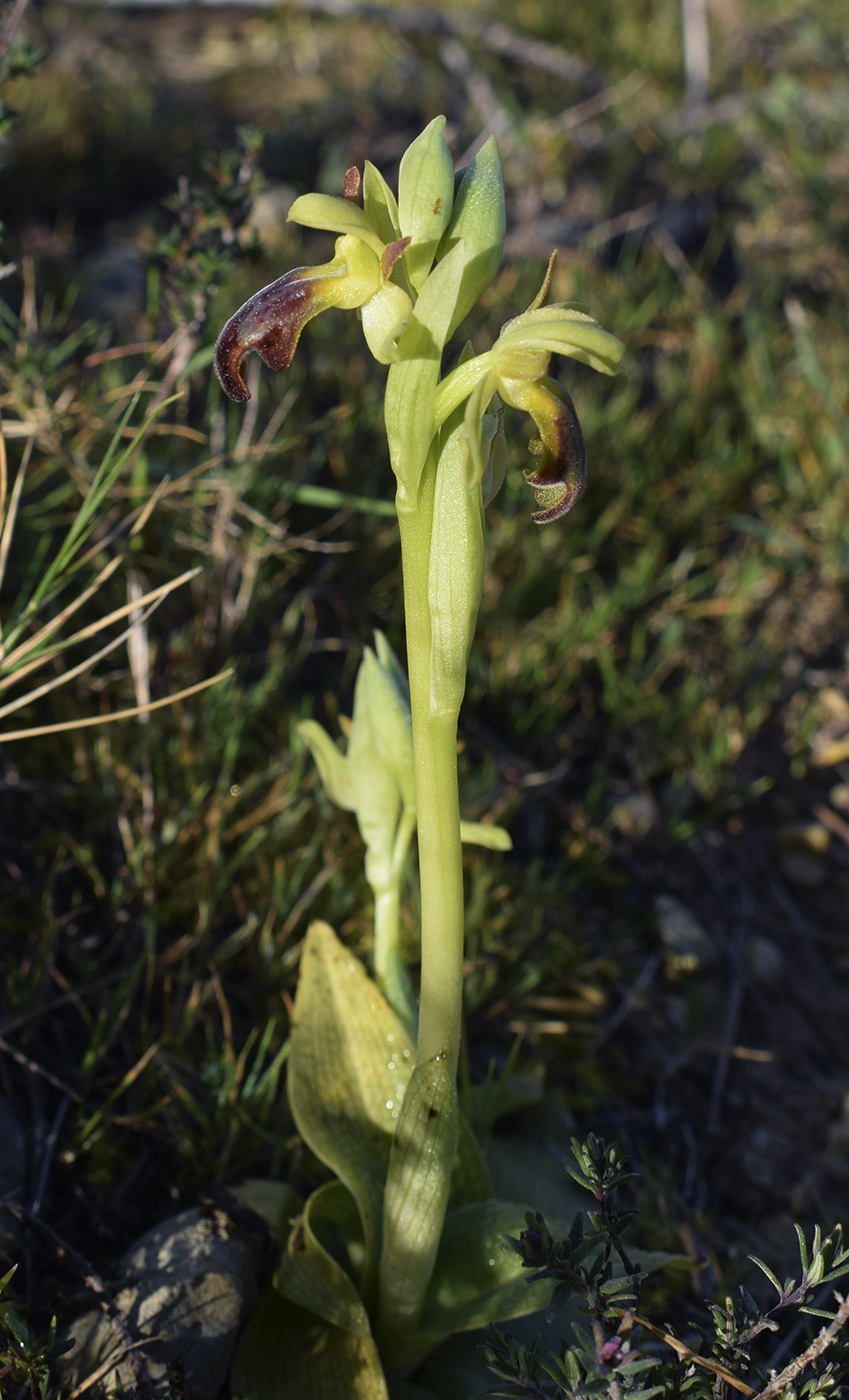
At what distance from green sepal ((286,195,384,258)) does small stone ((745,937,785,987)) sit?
1612 millimetres

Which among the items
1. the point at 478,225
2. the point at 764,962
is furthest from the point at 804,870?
the point at 478,225

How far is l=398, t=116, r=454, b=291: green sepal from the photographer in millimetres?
1026

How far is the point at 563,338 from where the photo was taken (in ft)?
3.20

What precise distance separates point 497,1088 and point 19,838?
93 centimetres

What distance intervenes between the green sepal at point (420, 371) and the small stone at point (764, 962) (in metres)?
1.45

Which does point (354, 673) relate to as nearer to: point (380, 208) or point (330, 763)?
point (330, 763)

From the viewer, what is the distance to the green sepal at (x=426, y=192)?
1026mm

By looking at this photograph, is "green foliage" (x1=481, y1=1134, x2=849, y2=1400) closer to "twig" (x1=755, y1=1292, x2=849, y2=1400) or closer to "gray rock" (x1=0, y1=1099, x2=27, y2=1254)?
"twig" (x1=755, y1=1292, x2=849, y2=1400)

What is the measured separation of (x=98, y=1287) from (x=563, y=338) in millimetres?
1164

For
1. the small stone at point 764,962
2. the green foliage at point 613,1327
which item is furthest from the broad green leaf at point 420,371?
the small stone at point 764,962

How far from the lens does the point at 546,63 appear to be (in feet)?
13.0

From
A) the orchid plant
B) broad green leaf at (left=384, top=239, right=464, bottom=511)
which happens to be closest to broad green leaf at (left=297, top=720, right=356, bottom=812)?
the orchid plant

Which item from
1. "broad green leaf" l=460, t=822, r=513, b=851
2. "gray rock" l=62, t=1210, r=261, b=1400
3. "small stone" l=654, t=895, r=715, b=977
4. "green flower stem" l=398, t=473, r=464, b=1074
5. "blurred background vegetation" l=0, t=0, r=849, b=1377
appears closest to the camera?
"green flower stem" l=398, t=473, r=464, b=1074

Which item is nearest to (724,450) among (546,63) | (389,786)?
(389,786)
